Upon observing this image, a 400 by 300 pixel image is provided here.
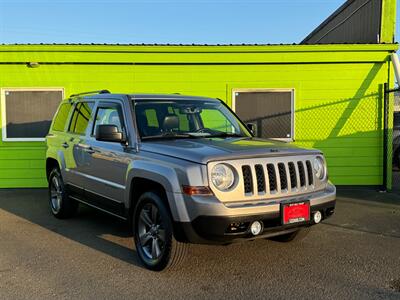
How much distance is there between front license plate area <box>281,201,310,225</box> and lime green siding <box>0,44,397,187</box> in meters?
5.57

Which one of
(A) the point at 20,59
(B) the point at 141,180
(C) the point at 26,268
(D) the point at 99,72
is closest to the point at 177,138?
(B) the point at 141,180

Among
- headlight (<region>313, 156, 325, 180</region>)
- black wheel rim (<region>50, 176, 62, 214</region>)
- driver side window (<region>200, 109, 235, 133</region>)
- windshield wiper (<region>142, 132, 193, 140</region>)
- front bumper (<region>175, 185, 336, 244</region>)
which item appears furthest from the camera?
black wheel rim (<region>50, 176, 62, 214</region>)

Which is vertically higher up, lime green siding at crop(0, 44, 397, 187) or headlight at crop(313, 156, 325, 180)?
lime green siding at crop(0, 44, 397, 187)

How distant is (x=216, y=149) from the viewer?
4652 mm

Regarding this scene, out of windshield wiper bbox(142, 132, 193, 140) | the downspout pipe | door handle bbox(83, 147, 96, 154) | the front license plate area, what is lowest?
the front license plate area

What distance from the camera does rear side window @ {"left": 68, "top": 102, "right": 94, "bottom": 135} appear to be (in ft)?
21.7

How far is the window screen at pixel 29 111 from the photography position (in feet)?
33.6

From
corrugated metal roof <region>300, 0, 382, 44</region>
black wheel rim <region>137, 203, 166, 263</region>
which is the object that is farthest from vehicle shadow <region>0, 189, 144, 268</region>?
corrugated metal roof <region>300, 0, 382, 44</region>

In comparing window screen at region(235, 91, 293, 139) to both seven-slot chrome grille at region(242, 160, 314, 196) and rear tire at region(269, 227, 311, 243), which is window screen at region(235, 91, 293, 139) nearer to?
rear tire at region(269, 227, 311, 243)

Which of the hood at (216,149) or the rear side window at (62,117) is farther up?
the rear side window at (62,117)

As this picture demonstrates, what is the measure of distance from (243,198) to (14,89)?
7.51m

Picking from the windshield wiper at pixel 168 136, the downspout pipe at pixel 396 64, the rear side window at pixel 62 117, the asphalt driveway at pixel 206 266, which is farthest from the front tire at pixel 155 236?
the downspout pipe at pixel 396 64

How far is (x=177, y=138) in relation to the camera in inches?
212

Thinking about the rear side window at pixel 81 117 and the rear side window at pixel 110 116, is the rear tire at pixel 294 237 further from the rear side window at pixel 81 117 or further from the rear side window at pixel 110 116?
the rear side window at pixel 81 117
